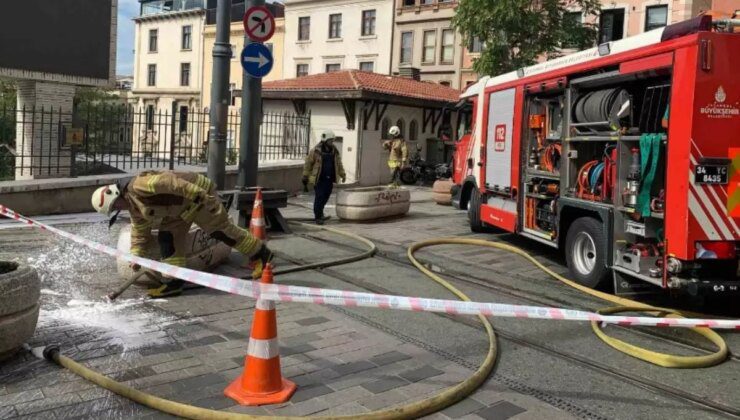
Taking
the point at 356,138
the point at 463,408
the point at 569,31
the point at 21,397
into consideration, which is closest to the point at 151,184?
the point at 21,397

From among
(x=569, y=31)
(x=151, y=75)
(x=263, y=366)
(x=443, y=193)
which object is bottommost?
(x=263, y=366)

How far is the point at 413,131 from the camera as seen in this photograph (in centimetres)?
2625

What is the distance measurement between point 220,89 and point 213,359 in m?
6.34

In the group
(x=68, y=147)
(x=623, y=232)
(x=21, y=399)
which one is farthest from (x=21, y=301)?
(x=68, y=147)

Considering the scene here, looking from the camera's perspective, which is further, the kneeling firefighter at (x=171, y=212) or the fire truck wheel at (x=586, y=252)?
the fire truck wheel at (x=586, y=252)

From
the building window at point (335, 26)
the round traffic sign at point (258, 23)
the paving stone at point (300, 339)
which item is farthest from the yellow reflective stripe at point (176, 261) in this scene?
the building window at point (335, 26)

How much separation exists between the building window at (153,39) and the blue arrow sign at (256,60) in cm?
Result: 5060

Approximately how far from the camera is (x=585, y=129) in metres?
7.84

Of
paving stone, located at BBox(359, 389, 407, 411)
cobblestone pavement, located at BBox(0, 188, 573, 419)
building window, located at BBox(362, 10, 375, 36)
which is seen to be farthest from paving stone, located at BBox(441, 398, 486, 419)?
building window, located at BBox(362, 10, 375, 36)

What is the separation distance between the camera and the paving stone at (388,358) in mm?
4793

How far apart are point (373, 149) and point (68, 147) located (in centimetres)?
1271

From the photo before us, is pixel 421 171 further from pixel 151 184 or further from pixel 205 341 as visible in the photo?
pixel 205 341

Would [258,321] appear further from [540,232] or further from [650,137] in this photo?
[540,232]

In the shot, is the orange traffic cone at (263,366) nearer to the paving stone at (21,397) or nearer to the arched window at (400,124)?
the paving stone at (21,397)
